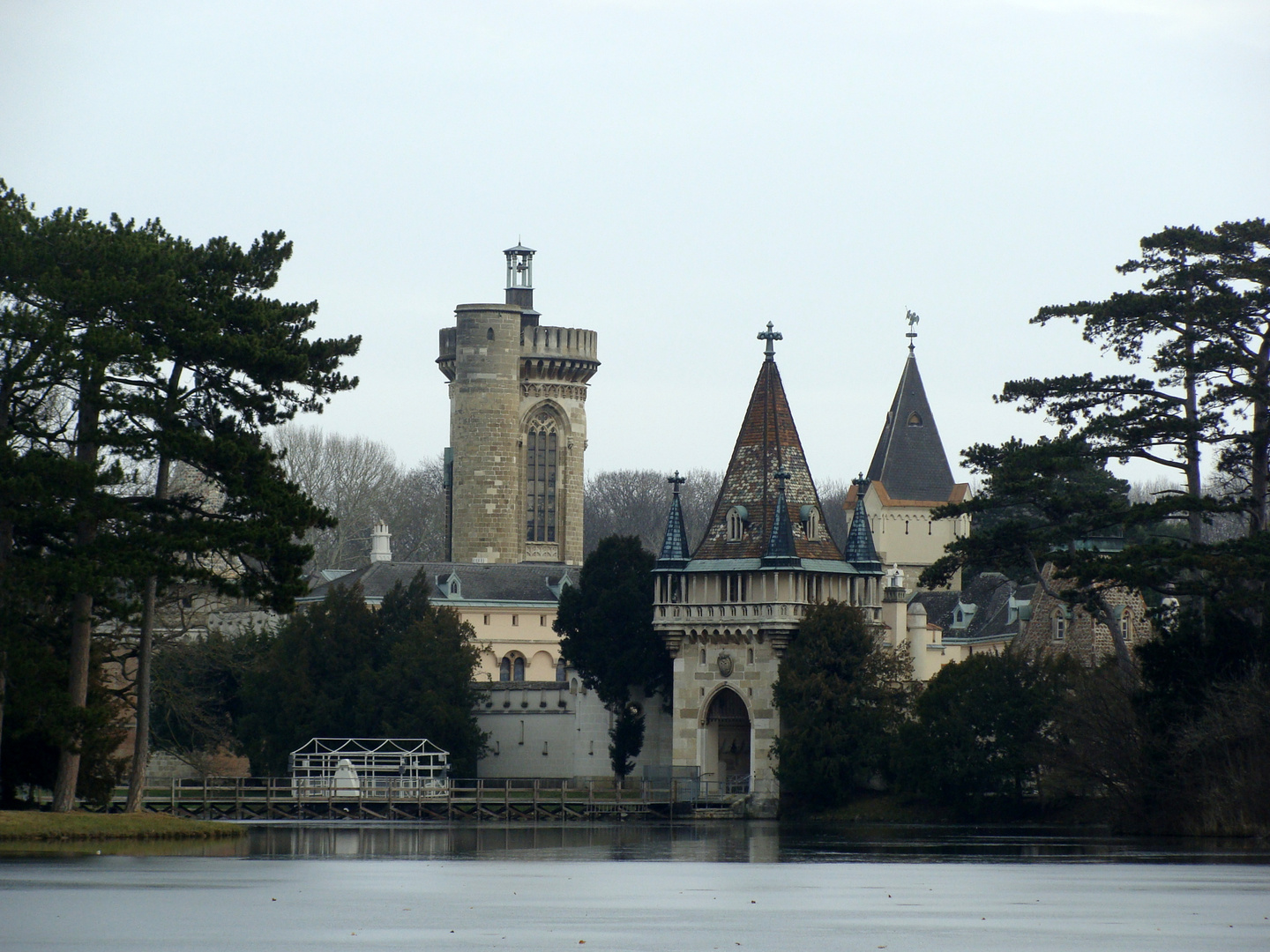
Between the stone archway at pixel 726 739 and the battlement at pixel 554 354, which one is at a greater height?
the battlement at pixel 554 354

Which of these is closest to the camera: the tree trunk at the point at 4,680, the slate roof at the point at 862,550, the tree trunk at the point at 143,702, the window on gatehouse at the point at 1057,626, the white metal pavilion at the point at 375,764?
the tree trunk at the point at 4,680

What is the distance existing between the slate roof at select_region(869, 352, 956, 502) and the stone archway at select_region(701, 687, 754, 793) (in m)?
31.7

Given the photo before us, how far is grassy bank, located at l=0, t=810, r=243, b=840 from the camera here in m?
32.8

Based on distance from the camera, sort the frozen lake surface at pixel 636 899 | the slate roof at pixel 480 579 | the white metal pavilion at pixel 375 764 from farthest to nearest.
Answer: the slate roof at pixel 480 579
the white metal pavilion at pixel 375 764
the frozen lake surface at pixel 636 899

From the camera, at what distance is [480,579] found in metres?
94.0

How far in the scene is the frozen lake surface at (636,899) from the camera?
18.7 metres

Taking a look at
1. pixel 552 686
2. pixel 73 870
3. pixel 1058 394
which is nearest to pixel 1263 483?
pixel 1058 394

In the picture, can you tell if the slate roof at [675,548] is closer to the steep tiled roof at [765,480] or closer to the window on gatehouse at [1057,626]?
the steep tiled roof at [765,480]

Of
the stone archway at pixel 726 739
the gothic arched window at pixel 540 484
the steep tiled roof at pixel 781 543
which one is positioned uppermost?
the gothic arched window at pixel 540 484

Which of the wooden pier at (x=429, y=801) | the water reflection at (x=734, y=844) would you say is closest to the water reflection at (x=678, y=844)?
the water reflection at (x=734, y=844)

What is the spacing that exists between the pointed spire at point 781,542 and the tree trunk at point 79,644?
3434 centimetres

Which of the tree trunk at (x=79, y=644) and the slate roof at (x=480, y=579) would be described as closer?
the tree trunk at (x=79, y=644)

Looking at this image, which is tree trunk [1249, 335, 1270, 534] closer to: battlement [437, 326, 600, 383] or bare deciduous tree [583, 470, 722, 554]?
battlement [437, 326, 600, 383]

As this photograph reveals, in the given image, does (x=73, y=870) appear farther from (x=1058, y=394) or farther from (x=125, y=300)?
(x=1058, y=394)
